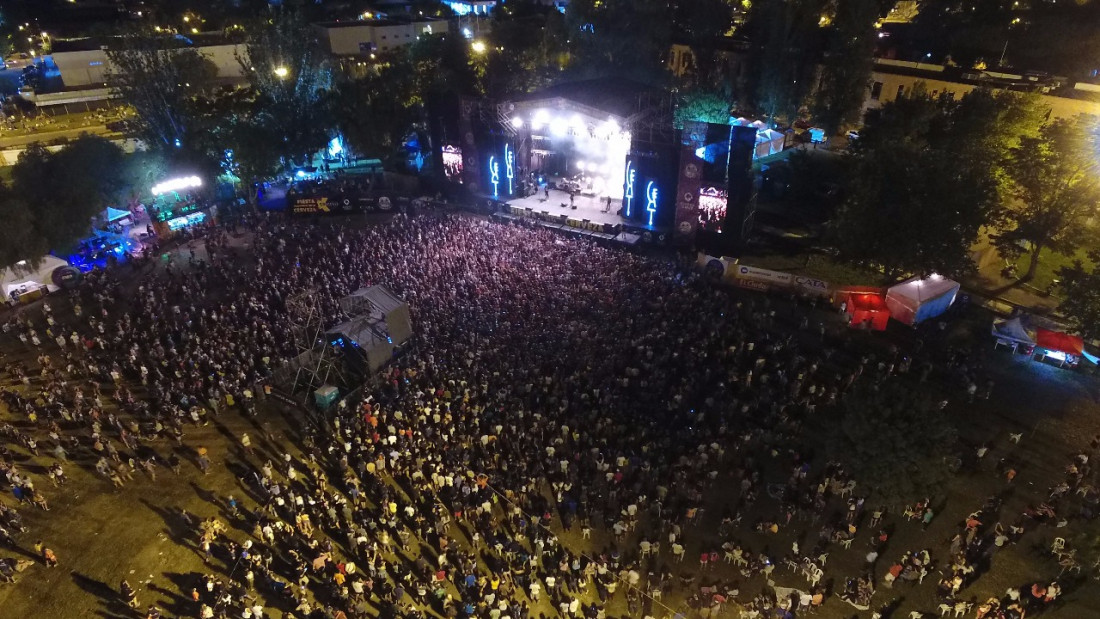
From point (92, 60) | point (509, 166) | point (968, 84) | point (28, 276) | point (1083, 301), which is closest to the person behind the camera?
point (1083, 301)

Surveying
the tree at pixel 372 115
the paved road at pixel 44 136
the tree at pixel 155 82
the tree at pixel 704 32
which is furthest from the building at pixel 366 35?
the tree at pixel 704 32

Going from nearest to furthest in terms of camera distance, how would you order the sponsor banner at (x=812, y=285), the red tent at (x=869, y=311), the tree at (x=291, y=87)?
the red tent at (x=869, y=311), the sponsor banner at (x=812, y=285), the tree at (x=291, y=87)

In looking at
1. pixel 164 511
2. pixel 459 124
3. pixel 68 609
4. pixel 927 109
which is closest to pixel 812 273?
pixel 927 109

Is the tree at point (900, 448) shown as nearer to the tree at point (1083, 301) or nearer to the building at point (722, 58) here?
the tree at point (1083, 301)

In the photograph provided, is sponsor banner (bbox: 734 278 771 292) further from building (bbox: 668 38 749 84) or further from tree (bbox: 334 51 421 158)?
building (bbox: 668 38 749 84)

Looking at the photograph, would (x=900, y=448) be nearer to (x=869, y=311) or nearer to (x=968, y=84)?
(x=869, y=311)

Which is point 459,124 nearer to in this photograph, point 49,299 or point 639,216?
point 639,216

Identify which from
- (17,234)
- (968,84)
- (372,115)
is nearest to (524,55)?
(372,115)
